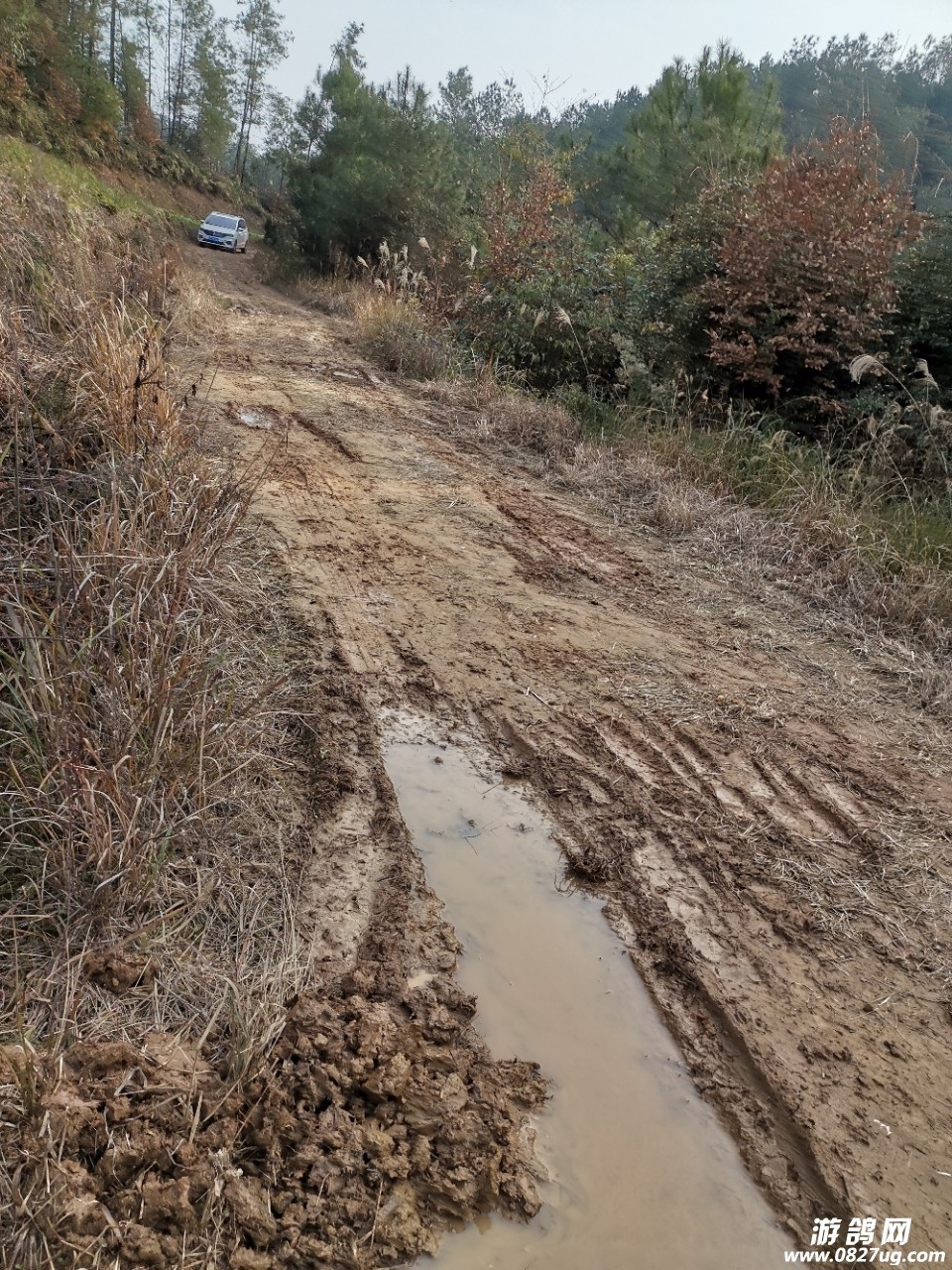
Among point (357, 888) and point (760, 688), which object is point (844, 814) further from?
point (357, 888)

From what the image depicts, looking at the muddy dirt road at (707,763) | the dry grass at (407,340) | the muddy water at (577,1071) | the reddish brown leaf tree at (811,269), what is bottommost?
the muddy water at (577,1071)

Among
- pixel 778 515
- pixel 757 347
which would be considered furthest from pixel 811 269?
pixel 778 515

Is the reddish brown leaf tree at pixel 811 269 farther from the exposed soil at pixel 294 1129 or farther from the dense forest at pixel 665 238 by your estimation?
the exposed soil at pixel 294 1129

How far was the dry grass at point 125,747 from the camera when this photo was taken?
2.03m

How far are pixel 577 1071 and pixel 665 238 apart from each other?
9577 mm

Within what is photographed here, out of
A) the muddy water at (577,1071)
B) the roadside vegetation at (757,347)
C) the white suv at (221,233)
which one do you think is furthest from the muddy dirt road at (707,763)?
the white suv at (221,233)

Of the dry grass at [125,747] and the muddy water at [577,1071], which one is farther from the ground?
the dry grass at [125,747]

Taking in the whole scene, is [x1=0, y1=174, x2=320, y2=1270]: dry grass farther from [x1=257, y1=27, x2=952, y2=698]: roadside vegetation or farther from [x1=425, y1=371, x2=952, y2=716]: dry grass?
[x1=257, y1=27, x2=952, y2=698]: roadside vegetation

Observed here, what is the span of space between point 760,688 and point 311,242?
23.3 meters

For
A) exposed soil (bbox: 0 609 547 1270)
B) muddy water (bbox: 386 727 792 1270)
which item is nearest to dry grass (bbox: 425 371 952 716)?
muddy water (bbox: 386 727 792 1270)

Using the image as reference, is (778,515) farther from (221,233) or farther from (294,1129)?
(221,233)

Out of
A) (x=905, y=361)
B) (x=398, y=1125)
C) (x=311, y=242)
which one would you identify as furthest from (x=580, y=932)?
(x=311, y=242)

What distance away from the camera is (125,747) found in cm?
234

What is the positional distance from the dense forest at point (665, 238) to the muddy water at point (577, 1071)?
476 cm
